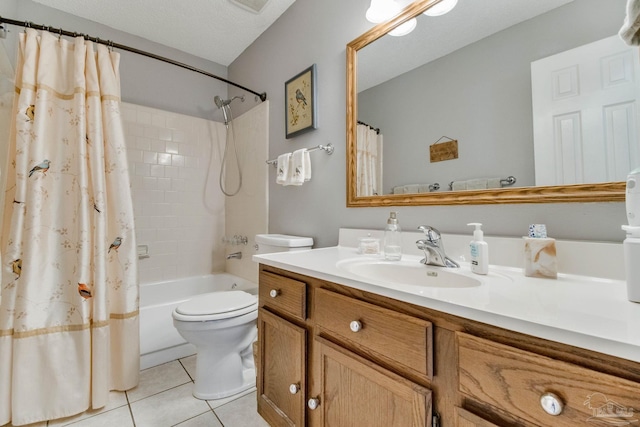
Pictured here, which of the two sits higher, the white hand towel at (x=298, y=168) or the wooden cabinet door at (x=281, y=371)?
the white hand towel at (x=298, y=168)

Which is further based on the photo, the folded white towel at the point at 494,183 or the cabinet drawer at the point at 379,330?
the folded white towel at the point at 494,183

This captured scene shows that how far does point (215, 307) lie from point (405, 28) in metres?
1.63

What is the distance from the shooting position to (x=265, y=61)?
2119 mm

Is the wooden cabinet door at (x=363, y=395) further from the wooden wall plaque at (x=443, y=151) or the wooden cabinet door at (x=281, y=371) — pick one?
the wooden wall plaque at (x=443, y=151)

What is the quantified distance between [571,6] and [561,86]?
23 cm

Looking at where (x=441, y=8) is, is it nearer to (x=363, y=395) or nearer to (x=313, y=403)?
(x=363, y=395)

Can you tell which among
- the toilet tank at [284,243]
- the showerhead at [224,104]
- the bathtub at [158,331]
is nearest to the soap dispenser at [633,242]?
the toilet tank at [284,243]

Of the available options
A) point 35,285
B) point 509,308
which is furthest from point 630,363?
point 35,285

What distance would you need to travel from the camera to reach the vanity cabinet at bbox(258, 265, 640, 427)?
16.0 inches

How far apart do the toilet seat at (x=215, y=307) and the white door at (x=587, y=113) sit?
1.40 m

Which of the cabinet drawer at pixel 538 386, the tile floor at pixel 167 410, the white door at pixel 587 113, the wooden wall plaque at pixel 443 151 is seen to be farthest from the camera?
the tile floor at pixel 167 410

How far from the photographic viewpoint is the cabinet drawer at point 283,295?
3.01 feet

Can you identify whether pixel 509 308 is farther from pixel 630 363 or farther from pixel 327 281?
pixel 327 281

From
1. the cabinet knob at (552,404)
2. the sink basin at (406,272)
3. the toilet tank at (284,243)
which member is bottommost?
the cabinet knob at (552,404)
